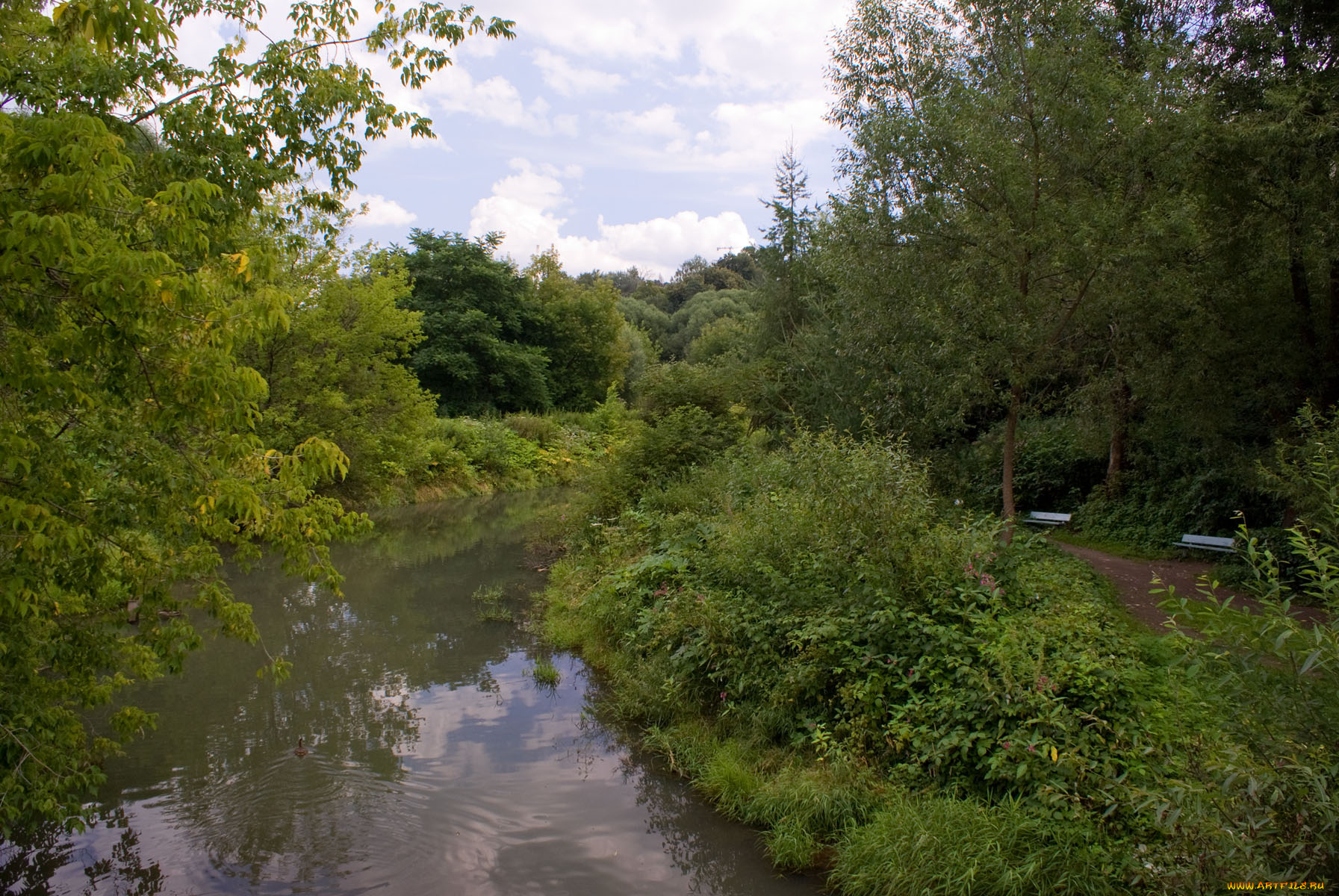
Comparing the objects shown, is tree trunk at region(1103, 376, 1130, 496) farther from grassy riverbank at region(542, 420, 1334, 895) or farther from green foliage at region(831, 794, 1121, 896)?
green foliage at region(831, 794, 1121, 896)

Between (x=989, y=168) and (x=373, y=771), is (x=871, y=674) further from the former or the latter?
(x=989, y=168)

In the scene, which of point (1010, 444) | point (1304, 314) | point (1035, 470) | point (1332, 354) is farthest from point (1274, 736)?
point (1035, 470)

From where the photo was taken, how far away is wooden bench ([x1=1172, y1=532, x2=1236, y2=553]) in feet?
38.9

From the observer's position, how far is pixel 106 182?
4113mm

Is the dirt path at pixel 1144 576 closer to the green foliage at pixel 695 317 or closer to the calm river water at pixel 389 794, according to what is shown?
the calm river water at pixel 389 794

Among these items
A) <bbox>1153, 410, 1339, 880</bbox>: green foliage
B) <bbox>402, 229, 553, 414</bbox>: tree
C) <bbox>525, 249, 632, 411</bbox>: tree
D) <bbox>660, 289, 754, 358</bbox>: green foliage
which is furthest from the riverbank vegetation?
<bbox>660, 289, 754, 358</bbox>: green foliage

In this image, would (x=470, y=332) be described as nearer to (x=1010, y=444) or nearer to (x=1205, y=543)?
(x=1010, y=444)

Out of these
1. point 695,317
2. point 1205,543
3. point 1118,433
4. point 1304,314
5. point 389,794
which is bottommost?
point 389,794

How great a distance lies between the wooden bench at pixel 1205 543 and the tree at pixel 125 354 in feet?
38.4

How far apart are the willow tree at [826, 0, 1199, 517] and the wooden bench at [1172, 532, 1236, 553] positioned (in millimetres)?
2644

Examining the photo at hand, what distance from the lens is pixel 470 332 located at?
1560 inches

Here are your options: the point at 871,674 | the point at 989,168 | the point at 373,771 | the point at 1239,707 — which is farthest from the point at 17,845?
the point at 989,168

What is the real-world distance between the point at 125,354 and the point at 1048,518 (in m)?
14.9

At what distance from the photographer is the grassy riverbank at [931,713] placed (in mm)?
4117
